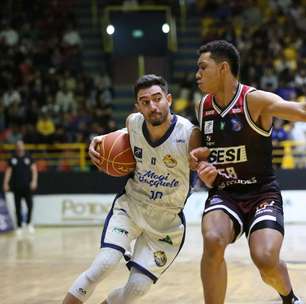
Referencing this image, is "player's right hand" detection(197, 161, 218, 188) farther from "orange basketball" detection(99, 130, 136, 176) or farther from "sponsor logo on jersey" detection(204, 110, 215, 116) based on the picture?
"orange basketball" detection(99, 130, 136, 176)

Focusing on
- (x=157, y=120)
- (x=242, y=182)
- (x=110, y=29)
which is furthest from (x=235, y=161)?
A: (x=110, y=29)

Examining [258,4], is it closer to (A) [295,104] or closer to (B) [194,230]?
(B) [194,230]

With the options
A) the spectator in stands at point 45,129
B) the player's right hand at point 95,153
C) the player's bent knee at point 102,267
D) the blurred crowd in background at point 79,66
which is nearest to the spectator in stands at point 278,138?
the blurred crowd in background at point 79,66

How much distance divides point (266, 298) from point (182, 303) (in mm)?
Result: 811

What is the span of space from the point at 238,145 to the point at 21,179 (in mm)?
9953

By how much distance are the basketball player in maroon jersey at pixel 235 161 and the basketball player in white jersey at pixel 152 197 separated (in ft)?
0.79

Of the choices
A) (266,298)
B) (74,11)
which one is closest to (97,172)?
(74,11)

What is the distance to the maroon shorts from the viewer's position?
514cm

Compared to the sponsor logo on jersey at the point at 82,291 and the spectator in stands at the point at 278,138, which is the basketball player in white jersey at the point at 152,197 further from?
the spectator in stands at the point at 278,138

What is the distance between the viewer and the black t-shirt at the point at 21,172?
14.7 metres

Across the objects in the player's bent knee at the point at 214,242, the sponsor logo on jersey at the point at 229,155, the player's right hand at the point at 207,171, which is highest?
the sponsor logo on jersey at the point at 229,155

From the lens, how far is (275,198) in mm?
5332

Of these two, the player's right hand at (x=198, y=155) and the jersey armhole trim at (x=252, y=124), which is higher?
the jersey armhole trim at (x=252, y=124)

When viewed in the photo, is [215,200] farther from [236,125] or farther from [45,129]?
[45,129]
